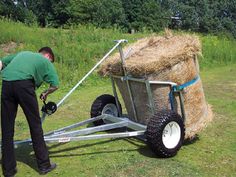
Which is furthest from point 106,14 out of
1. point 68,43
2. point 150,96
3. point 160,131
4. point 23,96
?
point 23,96

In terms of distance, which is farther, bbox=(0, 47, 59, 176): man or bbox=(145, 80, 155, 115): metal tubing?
bbox=(145, 80, 155, 115): metal tubing

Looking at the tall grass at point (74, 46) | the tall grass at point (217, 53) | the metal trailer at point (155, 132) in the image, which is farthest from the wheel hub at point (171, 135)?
the tall grass at point (217, 53)

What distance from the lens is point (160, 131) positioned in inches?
220

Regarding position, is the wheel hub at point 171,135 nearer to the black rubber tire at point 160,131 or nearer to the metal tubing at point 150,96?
the black rubber tire at point 160,131

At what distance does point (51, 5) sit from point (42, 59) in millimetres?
64311

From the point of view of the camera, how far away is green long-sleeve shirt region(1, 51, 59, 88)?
198 inches

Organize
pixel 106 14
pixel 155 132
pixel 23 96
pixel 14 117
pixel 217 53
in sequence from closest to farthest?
pixel 23 96
pixel 14 117
pixel 155 132
pixel 217 53
pixel 106 14

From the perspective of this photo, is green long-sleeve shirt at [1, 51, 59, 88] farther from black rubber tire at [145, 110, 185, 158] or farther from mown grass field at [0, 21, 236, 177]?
black rubber tire at [145, 110, 185, 158]

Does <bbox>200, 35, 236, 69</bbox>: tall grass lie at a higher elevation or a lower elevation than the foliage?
lower

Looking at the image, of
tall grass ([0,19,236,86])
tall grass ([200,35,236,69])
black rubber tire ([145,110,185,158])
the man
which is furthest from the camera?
tall grass ([200,35,236,69])

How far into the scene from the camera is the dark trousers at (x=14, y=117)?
16.5ft

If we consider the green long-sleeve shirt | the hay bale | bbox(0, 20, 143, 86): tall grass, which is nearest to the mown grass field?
the hay bale

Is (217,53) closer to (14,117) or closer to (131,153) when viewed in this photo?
(131,153)

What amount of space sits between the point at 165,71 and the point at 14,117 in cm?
217
